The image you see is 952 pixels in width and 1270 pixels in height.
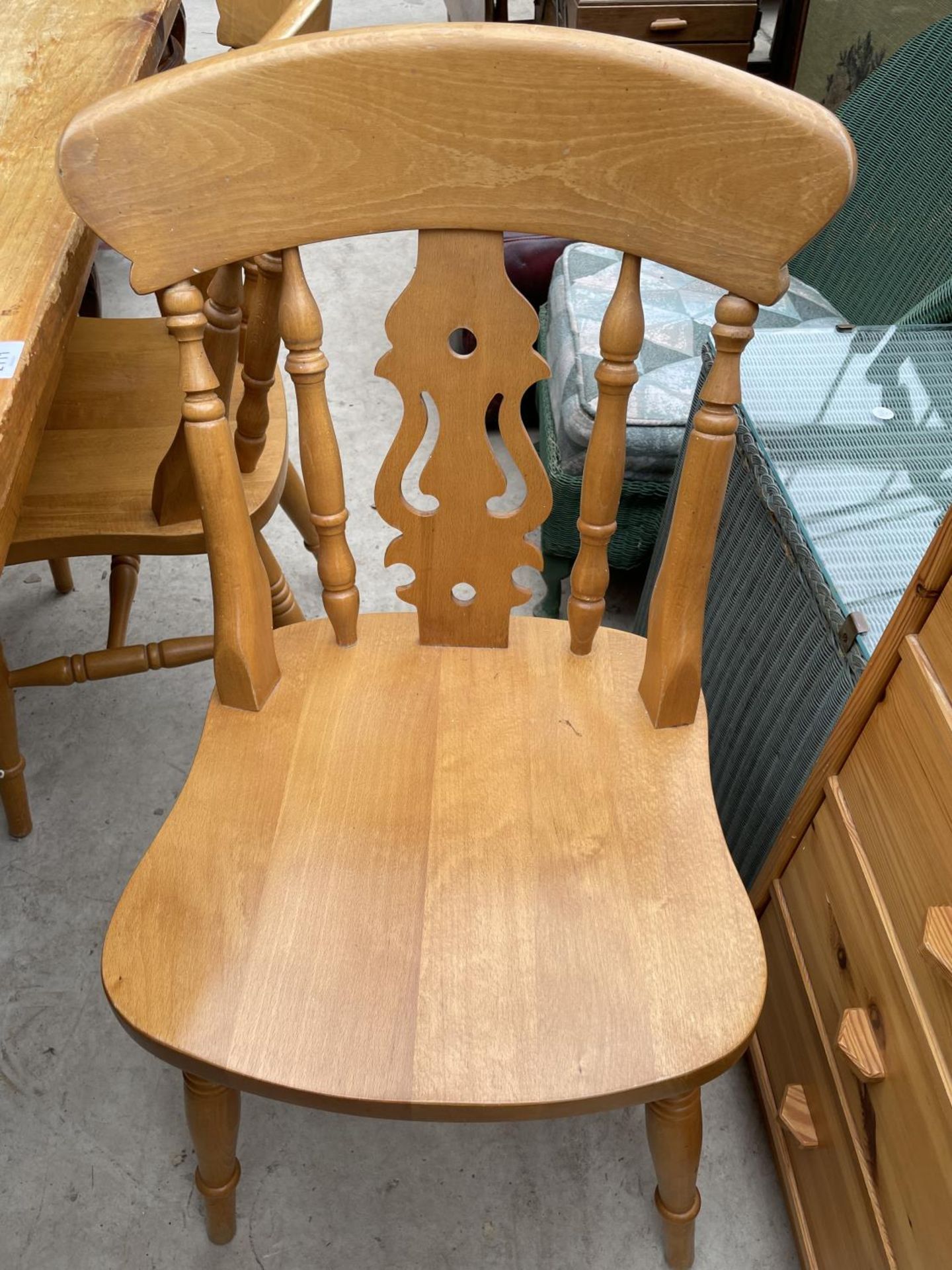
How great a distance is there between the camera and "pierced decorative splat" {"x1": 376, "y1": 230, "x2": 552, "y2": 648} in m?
0.83

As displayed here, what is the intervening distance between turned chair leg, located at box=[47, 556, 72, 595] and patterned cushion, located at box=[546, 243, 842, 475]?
828 millimetres

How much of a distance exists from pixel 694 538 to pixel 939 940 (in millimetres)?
355

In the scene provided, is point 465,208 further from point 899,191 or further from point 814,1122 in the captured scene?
point 899,191

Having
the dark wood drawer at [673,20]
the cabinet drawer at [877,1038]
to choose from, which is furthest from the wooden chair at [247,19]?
the dark wood drawer at [673,20]

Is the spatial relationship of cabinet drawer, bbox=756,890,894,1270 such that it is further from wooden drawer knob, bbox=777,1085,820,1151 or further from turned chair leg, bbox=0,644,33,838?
turned chair leg, bbox=0,644,33,838

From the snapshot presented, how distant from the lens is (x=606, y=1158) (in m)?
1.15

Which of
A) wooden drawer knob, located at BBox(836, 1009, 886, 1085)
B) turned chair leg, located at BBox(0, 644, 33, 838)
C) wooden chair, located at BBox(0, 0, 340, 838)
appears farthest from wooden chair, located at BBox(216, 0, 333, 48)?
wooden drawer knob, located at BBox(836, 1009, 886, 1085)

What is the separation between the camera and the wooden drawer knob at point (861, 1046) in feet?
2.73

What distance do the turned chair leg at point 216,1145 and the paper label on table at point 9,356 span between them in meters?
0.54

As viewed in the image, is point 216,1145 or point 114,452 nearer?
point 216,1145

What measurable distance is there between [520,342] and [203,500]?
29 cm

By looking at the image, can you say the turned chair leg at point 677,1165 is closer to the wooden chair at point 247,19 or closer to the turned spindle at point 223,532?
the turned spindle at point 223,532

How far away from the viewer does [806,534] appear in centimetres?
102

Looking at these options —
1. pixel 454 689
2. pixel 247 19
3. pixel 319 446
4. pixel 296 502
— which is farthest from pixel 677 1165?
pixel 247 19
